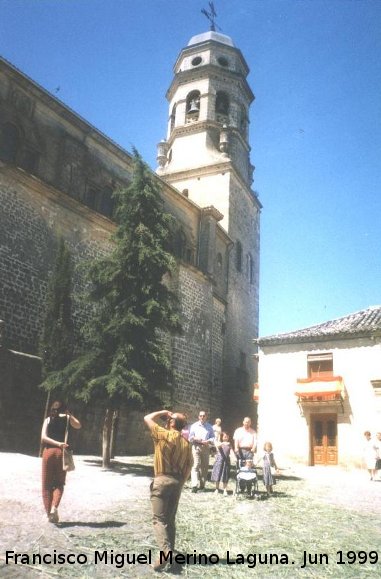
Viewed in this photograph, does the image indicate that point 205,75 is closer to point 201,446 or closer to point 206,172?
point 206,172

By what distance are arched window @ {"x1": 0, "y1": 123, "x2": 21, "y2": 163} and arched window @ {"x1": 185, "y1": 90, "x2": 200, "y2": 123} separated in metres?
14.8

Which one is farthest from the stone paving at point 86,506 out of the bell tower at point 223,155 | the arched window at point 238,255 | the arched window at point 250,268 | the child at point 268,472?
the arched window at point 250,268

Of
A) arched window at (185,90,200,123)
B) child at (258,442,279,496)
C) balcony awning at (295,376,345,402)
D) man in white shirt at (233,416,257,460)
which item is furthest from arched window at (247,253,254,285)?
man in white shirt at (233,416,257,460)

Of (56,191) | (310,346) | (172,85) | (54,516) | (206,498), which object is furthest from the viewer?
(172,85)

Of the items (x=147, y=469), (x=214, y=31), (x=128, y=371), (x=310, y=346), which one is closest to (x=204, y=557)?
(x=128, y=371)

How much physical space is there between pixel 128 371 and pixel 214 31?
95.9 ft

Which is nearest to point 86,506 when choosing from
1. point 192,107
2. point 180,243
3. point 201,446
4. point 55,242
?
point 201,446

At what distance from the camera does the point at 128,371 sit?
1077cm

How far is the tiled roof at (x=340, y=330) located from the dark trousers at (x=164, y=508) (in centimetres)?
1463

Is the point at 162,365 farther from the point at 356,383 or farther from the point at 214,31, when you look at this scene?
the point at 214,31

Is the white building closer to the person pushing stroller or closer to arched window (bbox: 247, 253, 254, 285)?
the person pushing stroller

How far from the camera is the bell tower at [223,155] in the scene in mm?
27047

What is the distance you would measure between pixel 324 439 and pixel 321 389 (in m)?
2.00

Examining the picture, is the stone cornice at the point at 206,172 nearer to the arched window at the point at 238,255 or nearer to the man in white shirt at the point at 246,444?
the arched window at the point at 238,255
